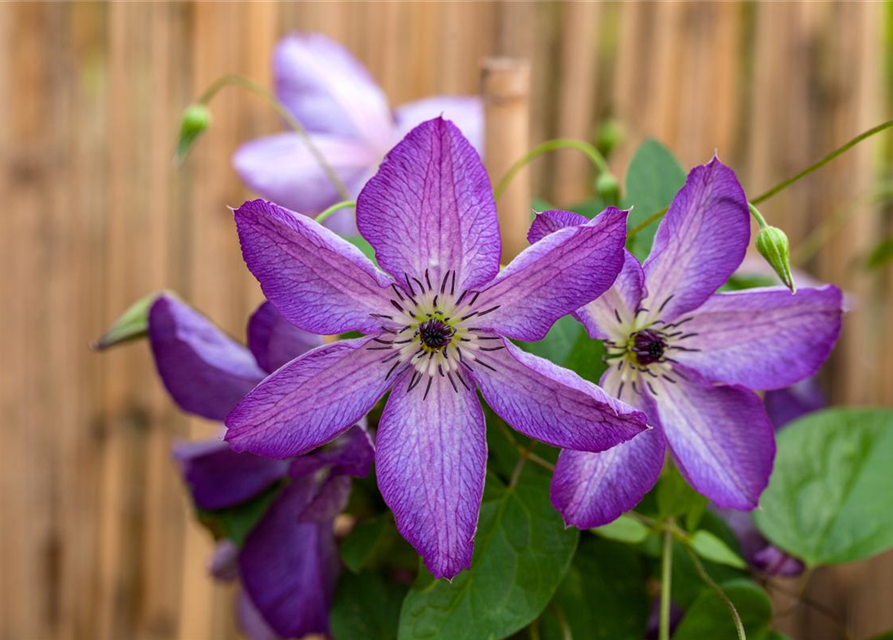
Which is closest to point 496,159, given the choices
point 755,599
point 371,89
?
point 371,89

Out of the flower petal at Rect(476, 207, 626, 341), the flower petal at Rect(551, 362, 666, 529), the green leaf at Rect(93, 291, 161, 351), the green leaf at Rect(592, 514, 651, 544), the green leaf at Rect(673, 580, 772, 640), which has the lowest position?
the green leaf at Rect(673, 580, 772, 640)

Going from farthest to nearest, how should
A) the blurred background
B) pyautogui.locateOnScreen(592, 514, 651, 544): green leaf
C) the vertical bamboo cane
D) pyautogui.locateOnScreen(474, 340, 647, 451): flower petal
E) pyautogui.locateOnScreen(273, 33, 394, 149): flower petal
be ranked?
the blurred background < pyautogui.locateOnScreen(273, 33, 394, 149): flower petal < the vertical bamboo cane < pyautogui.locateOnScreen(592, 514, 651, 544): green leaf < pyautogui.locateOnScreen(474, 340, 647, 451): flower petal

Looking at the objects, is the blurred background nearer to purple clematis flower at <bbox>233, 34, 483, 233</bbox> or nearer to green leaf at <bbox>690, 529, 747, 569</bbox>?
purple clematis flower at <bbox>233, 34, 483, 233</bbox>

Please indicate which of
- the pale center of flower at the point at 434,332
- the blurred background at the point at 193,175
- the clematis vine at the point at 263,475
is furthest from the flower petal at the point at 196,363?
the blurred background at the point at 193,175

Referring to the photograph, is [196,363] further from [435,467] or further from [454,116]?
[454,116]

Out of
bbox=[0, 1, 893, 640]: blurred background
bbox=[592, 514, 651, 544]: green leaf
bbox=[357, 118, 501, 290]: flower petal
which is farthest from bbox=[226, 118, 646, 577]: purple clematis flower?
bbox=[0, 1, 893, 640]: blurred background

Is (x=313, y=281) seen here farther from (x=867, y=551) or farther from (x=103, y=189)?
(x=103, y=189)

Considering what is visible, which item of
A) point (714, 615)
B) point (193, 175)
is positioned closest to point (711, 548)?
point (714, 615)

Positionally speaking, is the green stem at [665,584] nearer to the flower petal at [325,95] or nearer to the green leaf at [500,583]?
the green leaf at [500,583]
